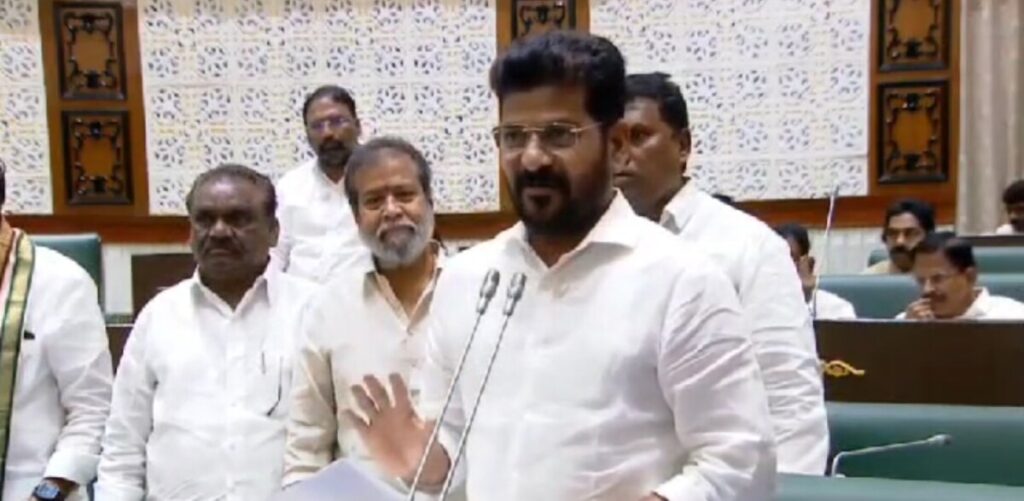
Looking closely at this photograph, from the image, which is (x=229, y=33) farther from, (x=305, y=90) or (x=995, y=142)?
(x=995, y=142)

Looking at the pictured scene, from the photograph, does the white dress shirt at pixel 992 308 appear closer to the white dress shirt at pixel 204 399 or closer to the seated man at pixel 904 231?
the seated man at pixel 904 231

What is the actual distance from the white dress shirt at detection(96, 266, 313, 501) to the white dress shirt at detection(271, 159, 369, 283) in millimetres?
1758

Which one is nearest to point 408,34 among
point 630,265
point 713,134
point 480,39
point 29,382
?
point 480,39

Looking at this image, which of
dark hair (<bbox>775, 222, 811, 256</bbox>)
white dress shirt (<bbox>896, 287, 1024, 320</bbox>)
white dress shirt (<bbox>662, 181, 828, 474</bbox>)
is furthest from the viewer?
dark hair (<bbox>775, 222, 811, 256</bbox>)

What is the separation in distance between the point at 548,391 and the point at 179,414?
46.1 inches

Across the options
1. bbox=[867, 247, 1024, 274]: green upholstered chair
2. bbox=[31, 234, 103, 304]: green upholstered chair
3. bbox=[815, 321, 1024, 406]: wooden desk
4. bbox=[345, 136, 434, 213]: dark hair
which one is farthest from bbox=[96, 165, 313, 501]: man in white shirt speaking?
bbox=[867, 247, 1024, 274]: green upholstered chair

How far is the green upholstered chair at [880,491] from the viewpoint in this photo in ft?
5.38

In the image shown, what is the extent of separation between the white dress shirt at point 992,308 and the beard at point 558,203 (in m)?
3.01

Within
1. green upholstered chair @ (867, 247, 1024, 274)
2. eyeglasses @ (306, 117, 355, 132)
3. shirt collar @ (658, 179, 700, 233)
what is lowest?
green upholstered chair @ (867, 247, 1024, 274)

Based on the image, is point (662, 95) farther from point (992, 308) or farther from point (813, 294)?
point (992, 308)

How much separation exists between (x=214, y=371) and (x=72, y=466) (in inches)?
15.5

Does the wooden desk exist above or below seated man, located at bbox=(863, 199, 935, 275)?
Answer: below

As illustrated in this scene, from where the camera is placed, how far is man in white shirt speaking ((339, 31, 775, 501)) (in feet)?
4.19

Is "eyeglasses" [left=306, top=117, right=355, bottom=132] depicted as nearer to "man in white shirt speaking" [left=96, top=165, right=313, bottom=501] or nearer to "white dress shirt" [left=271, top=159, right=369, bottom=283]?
"white dress shirt" [left=271, top=159, right=369, bottom=283]
